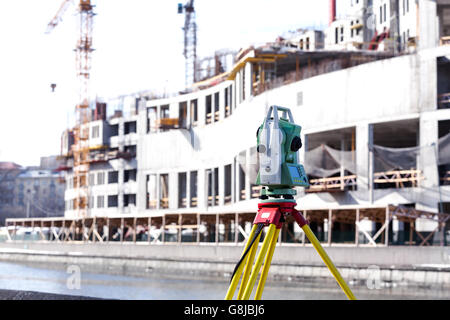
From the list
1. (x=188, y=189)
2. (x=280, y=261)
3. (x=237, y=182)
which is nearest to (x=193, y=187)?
(x=188, y=189)

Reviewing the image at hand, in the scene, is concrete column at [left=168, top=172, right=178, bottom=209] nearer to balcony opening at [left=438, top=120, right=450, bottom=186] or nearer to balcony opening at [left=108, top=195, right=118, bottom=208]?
balcony opening at [left=108, top=195, right=118, bottom=208]

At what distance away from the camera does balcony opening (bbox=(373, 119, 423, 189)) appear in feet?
164

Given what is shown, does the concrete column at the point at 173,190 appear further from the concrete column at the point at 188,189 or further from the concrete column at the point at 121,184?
the concrete column at the point at 121,184

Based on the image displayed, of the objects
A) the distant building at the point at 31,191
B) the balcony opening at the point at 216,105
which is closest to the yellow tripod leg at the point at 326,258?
the balcony opening at the point at 216,105

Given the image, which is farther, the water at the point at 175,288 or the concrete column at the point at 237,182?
the concrete column at the point at 237,182

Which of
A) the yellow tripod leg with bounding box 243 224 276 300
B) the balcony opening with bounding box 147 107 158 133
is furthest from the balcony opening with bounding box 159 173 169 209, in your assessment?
the yellow tripod leg with bounding box 243 224 276 300

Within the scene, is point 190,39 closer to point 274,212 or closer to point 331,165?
point 331,165

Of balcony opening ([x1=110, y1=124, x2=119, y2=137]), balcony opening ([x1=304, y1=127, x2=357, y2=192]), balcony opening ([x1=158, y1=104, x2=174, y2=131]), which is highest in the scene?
balcony opening ([x1=110, y1=124, x2=119, y2=137])

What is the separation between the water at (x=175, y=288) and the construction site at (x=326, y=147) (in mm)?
1938

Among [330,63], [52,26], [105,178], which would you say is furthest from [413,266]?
[52,26]

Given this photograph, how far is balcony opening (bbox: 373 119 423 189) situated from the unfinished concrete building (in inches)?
3.1

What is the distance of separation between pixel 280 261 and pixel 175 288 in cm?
621

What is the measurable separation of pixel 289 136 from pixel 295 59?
61.2 meters

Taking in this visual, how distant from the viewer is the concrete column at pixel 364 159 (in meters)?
52.3
